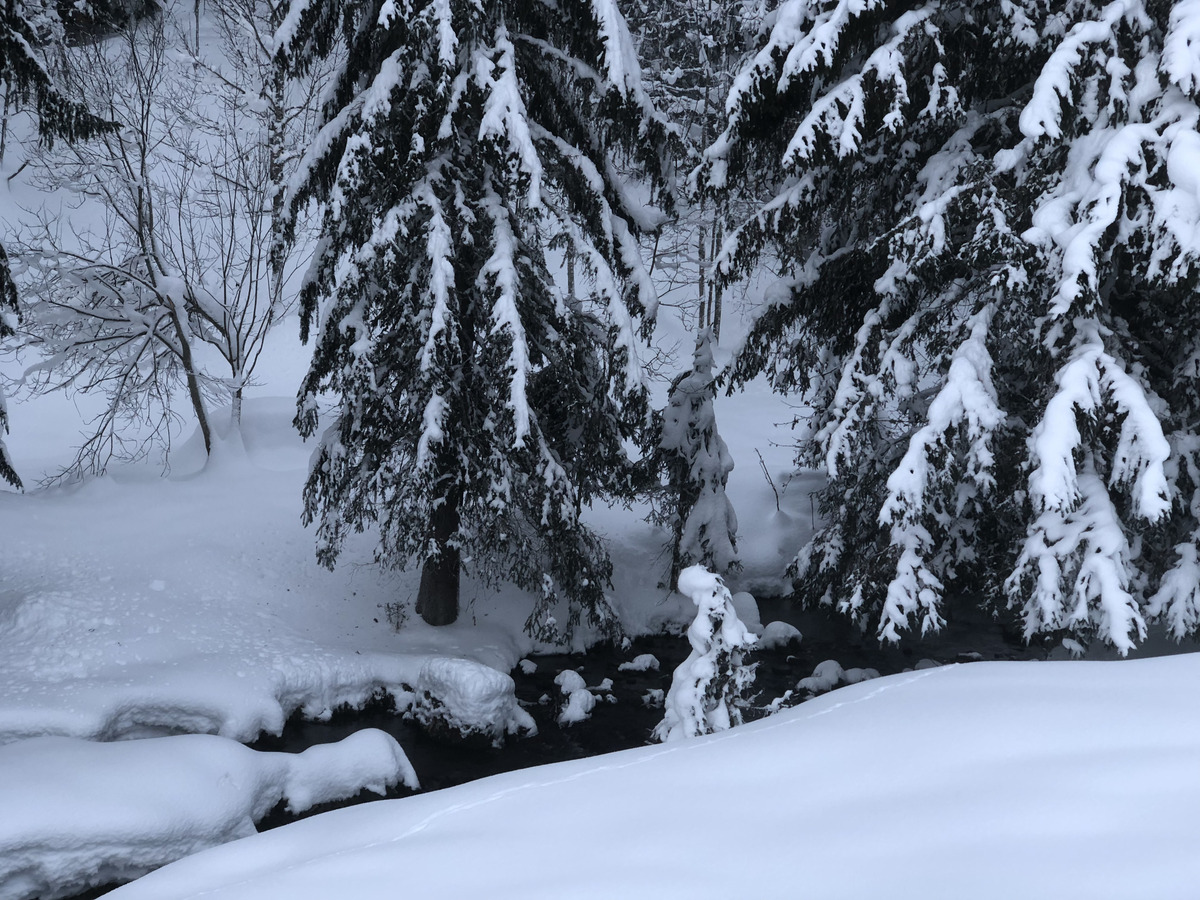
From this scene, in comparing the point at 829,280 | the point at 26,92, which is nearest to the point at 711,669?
the point at 829,280

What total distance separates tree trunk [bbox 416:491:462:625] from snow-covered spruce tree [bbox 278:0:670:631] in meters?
0.05

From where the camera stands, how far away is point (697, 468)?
1402 centimetres

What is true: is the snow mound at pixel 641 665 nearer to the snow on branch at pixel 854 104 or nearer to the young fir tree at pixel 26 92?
the snow on branch at pixel 854 104

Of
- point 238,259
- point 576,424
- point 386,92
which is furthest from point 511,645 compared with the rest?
point 238,259

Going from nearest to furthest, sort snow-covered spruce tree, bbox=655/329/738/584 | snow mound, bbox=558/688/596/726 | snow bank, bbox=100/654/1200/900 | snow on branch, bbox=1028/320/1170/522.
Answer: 1. snow bank, bbox=100/654/1200/900
2. snow on branch, bbox=1028/320/1170/522
3. snow mound, bbox=558/688/596/726
4. snow-covered spruce tree, bbox=655/329/738/584

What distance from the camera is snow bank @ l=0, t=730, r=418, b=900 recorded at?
764 centimetres

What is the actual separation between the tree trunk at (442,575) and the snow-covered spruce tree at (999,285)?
465 centimetres

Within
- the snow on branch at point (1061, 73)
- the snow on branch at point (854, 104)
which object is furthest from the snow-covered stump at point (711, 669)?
the snow on branch at point (1061, 73)

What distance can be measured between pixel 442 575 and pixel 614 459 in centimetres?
296

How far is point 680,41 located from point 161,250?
16763mm

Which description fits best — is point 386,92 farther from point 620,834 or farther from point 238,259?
point 238,259

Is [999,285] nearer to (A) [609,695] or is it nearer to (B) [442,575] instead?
(A) [609,695]

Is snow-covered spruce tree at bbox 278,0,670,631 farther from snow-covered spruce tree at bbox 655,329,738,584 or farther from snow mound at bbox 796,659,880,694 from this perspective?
snow mound at bbox 796,659,880,694

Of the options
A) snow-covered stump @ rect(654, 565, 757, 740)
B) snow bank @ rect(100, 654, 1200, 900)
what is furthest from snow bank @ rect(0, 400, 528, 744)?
snow bank @ rect(100, 654, 1200, 900)
